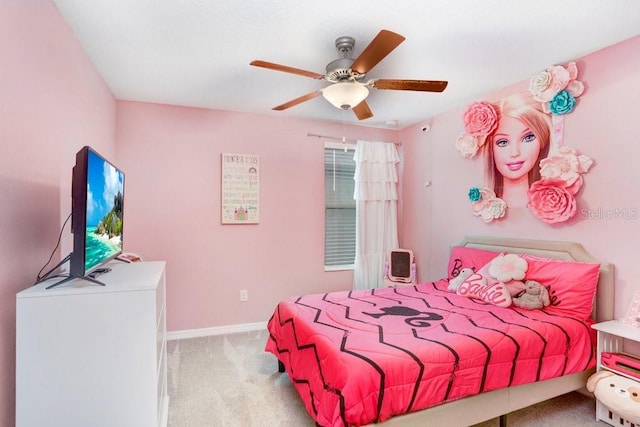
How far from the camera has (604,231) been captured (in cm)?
228

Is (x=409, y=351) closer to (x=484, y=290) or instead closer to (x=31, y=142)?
(x=484, y=290)

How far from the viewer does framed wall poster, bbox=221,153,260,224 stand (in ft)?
11.6

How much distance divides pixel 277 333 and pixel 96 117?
2.15m

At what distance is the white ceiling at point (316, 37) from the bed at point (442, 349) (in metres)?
1.47

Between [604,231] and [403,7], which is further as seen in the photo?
[604,231]

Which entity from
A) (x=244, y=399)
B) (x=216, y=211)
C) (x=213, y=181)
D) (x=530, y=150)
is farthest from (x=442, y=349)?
(x=213, y=181)

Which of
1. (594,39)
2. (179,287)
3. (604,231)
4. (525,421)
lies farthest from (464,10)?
(179,287)

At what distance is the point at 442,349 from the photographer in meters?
1.72

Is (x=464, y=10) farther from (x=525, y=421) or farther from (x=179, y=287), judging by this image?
(x=179, y=287)

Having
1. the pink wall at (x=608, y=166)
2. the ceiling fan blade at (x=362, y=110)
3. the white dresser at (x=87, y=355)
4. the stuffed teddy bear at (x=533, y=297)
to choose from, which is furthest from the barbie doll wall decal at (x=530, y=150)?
the white dresser at (x=87, y=355)

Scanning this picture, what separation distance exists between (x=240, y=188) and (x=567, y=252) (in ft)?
9.92

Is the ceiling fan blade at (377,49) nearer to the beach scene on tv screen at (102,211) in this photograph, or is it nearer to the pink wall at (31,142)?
the beach scene on tv screen at (102,211)

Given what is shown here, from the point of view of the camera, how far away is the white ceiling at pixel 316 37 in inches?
70.6

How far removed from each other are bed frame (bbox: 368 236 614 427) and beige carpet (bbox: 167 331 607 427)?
19 centimetres
